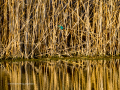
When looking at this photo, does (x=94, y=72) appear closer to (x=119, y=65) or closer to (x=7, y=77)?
(x=119, y=65)

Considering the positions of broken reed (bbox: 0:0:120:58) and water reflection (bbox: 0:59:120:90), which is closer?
water reflection (bbox: 0:59:120:90)

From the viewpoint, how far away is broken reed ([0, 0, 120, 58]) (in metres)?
6.03

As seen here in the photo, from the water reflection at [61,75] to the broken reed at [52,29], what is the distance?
363 mm

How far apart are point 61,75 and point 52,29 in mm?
1855

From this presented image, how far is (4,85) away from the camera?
3857 millimetres

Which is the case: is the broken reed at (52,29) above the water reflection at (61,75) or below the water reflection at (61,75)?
above

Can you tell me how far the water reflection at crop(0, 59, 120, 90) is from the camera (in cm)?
377

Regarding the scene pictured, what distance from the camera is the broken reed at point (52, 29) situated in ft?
19.8

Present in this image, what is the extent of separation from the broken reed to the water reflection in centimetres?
A: 36

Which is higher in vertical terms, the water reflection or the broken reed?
the broken reed

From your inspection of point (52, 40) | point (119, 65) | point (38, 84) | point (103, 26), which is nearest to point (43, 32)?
point (52, 40)

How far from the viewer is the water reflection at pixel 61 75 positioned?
377cm

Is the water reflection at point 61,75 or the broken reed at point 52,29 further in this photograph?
the broken reed at point 52,29

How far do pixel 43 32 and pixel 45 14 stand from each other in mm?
428
